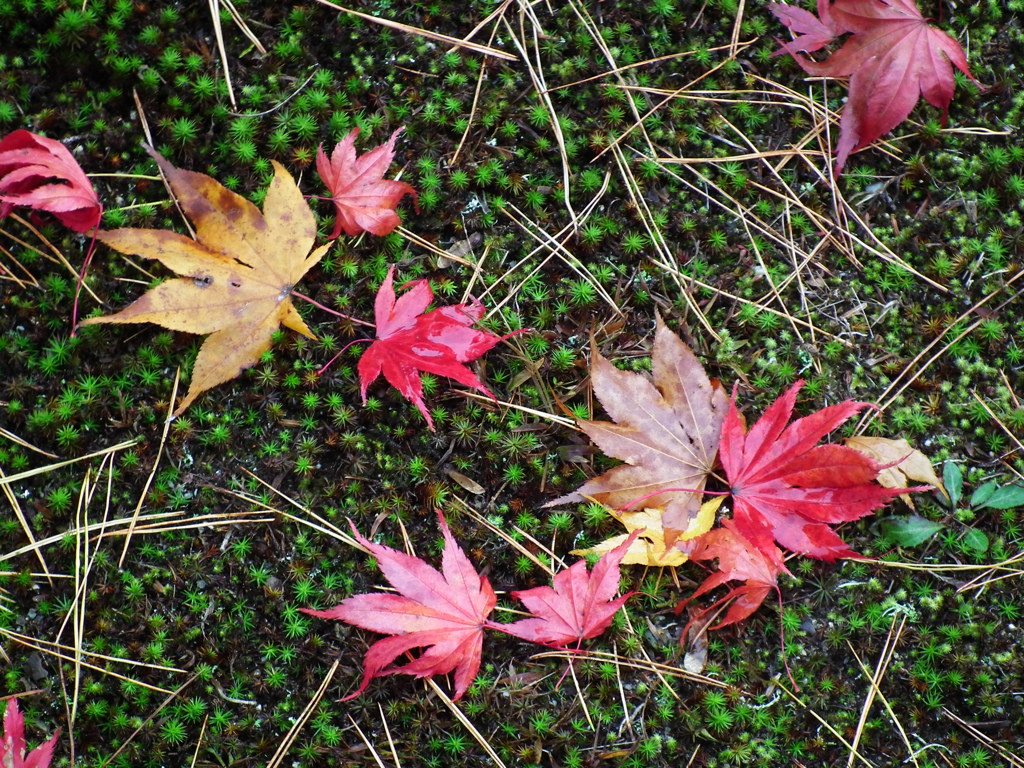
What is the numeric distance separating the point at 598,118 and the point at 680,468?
1288mm

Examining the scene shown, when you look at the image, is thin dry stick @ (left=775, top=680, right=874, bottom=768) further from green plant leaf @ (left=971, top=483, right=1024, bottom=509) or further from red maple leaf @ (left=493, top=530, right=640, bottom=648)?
green plant leaf @ (left=971, top=483, right=1024, bottom=509)

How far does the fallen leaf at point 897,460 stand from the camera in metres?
2.34

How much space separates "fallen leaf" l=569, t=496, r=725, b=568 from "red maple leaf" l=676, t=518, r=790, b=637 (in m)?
0.03

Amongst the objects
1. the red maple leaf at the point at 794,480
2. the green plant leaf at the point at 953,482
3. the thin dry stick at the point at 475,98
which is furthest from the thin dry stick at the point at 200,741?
the green plant leaf at the point at 953,482

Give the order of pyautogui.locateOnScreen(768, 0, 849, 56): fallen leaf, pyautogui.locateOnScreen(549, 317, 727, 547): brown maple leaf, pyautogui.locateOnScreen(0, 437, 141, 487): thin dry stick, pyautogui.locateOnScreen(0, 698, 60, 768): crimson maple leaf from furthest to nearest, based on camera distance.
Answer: pyautogui.locateOnScreen(768, 0, 849, 56): fallen leaf
pyautogui.locateOnScreen(0, 437, 141, 487): thin dry stick
pyautogui.locateOnScreen(549, 317, 727, 547): brown maple leaf
pyautogui.locateOnScreen(0, 698, 60, 768): crimson maple leaf

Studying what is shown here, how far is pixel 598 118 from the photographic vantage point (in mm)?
2543

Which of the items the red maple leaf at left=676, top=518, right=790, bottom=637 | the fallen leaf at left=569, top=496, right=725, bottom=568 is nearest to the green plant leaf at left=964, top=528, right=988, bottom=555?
the red maple leaf at left=676, top=518, right=790, bottom=637

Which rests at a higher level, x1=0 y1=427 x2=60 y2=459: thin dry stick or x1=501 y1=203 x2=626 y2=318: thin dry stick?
x1=501 y1=203 x2=626 y2=318: thin dry stick

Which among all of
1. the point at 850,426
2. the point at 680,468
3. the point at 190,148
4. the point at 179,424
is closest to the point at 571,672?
the point at 680,468

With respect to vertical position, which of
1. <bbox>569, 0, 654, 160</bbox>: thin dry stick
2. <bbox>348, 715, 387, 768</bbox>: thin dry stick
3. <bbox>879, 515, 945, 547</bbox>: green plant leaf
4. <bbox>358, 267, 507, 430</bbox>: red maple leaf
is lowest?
<bbox>348, 715, 387, 768</bbox>: thin dry stick

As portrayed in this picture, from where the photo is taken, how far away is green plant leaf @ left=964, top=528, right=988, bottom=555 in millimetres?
2359

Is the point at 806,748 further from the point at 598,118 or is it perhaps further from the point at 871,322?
the point at 598,118

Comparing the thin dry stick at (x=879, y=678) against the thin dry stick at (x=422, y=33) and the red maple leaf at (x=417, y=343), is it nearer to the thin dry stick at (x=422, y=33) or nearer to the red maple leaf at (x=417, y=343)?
the red maple leaf at (x=417, y=343)

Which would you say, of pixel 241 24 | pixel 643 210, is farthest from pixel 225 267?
pixel 643 210
